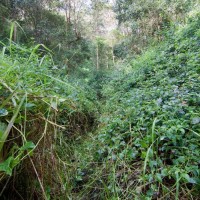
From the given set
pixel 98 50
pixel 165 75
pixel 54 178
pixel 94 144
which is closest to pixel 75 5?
pixel 98 50

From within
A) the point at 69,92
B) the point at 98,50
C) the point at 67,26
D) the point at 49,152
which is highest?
the point at 67,26

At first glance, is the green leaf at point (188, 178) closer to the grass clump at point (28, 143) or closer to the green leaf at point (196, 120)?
the green leaf at point (196, 120)

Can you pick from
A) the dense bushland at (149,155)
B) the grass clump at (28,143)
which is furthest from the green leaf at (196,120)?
the grass clump at (28,143)

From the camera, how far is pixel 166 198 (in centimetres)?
85

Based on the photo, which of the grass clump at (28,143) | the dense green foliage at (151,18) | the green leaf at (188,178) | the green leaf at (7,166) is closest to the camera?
the green leaf at (7,166)

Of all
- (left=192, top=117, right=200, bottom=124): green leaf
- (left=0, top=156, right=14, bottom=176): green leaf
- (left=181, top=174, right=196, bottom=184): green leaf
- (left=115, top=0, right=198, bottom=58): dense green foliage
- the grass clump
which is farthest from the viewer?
(left=115, top=0, right=198, bottom=58): dense green foliage

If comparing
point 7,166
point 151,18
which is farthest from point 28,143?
point 151,18

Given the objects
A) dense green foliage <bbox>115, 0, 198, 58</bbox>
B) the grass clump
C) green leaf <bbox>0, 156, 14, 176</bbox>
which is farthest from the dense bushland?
dense green foliage <bbox>115, 0, 198, 58</bbox>

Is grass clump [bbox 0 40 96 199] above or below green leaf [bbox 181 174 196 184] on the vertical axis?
above

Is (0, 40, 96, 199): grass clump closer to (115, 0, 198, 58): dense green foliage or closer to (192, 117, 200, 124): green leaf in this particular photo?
(192, 117, 200, 124): green leaf

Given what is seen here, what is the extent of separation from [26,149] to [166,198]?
2.22 feet

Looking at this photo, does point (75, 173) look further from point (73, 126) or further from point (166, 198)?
point (73, 126)

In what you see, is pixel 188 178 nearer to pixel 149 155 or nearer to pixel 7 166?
pixel 149 155

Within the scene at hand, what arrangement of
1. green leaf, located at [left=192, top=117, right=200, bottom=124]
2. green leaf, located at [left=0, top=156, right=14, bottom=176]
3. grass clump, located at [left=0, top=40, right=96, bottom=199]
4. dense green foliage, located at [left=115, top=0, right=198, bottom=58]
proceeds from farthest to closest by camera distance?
dense green foliage, located at [left=115, top=0, right=198, bottom=58], green leaf, located at [left=192, top=117, right=200, bottom=124], grass clump, located at [left=0, top=40, right=96, bottom=199], green leaf, located at [left=0, top=156, right=14, bottom=176]
